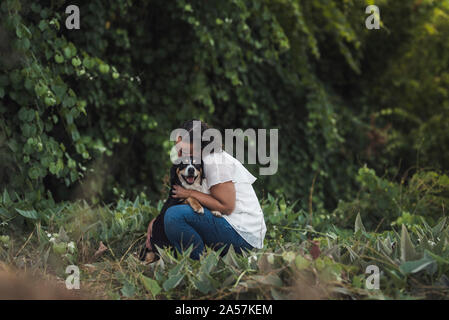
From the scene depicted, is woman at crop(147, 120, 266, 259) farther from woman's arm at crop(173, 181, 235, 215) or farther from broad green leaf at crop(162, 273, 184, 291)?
broad green leaf at crop(162, 273, 184, 291)

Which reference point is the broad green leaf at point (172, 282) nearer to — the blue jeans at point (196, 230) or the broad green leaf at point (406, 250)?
the blue jeans at point (196, 230)

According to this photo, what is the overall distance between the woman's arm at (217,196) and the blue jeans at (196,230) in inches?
2.3

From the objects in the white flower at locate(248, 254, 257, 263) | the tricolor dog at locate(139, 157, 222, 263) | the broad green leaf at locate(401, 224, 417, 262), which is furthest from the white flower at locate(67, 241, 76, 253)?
the broad green leaf at locate(401, 224, 417, 262)

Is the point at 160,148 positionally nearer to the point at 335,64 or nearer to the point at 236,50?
the point at 236,50

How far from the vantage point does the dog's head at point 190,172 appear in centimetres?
288

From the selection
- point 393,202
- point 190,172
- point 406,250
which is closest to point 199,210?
point 190,172

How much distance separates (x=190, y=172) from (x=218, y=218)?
0.31 metres

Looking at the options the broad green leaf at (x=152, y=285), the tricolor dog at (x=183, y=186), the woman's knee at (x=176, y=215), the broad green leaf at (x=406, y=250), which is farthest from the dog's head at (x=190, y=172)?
the broad green leaf at (x=406, y=250)

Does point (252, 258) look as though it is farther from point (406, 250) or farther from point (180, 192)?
point (406, 250)

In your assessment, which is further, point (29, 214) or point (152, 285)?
point (29, 214)

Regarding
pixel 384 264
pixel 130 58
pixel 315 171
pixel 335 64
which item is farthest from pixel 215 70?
pixel 384 264

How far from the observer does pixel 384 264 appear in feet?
8.39

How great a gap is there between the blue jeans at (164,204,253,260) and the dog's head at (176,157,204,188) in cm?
13

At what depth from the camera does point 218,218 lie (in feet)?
9.70
